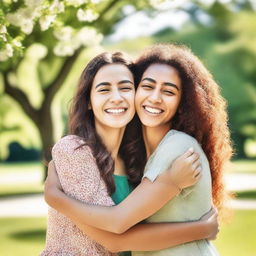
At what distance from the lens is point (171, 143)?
3719mm

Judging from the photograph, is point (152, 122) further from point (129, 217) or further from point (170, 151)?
point (129, 217)

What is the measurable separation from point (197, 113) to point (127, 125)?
2.32ft

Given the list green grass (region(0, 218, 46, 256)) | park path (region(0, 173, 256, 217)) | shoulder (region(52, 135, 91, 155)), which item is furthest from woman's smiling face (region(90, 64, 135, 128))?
park path (region(0, 173, 256, 217))

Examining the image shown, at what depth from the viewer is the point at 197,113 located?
3969 millimetres

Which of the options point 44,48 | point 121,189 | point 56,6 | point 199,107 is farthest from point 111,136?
point 44,48

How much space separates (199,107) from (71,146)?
0.77 m

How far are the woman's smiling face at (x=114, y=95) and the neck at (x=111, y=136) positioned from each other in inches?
3.4

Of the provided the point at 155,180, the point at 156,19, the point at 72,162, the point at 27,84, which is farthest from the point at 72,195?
the point at 27,84

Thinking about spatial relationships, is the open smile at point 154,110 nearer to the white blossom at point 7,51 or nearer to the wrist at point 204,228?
the wrist at point 204,228

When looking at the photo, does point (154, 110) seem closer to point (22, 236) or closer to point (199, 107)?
point (199, 107)

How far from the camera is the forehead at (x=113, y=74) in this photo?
4168 millimetres

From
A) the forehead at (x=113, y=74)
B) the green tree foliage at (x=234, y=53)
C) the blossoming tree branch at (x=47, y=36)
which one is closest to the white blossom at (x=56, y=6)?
the blossoming tree branch at (x=47, y=36)

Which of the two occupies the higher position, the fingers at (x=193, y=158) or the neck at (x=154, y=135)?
the neck at (x=154, y=135)

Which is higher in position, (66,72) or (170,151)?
(66,72)
